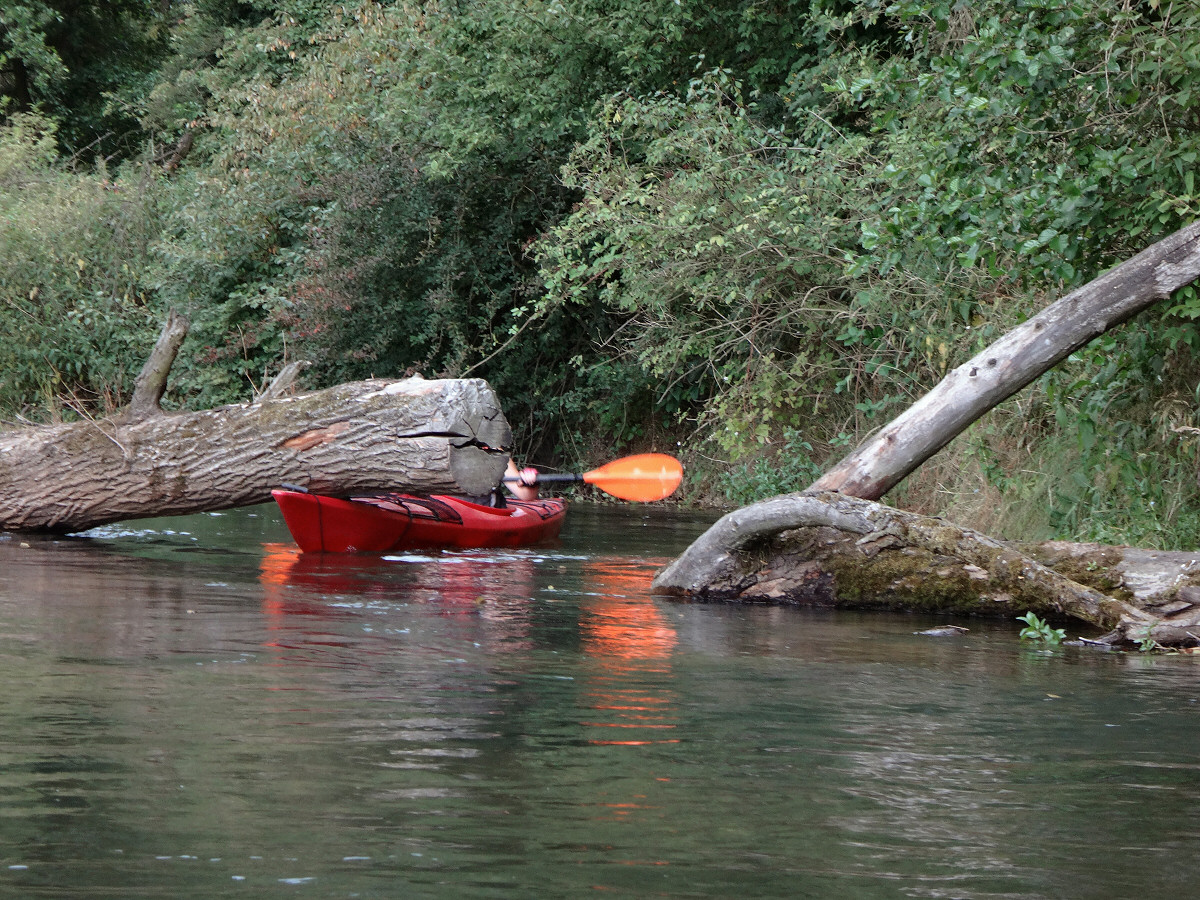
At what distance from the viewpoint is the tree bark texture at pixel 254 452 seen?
374 inches

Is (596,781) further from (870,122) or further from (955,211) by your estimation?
(870,122)

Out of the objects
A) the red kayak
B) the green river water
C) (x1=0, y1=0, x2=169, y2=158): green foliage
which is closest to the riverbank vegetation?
the green river water

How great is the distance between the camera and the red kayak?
9672 mm

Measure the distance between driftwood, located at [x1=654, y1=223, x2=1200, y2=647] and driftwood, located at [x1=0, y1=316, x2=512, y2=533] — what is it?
214 centimetres

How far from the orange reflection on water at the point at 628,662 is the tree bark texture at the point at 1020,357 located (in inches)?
51.2

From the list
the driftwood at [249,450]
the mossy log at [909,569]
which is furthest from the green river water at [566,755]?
the driftwood at [249,450]

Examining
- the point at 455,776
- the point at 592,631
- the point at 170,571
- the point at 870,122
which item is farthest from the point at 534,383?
the point at 455,776

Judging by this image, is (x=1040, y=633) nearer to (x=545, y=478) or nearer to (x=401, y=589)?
(x=401, y=589)

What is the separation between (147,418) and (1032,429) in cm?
618

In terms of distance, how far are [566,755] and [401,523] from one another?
6377mm

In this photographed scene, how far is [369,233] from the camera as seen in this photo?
17219mm

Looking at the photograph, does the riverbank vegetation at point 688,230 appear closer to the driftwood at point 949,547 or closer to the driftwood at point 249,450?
the driftwood at point 949,547

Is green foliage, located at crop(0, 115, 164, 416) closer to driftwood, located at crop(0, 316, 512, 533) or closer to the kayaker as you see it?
the kayaker

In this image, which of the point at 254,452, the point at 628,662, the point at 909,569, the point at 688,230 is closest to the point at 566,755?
the point at 628,662
